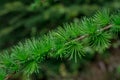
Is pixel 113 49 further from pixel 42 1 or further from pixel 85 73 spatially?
pixel 42 1

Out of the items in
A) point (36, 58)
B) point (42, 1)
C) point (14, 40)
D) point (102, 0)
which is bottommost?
point (36, 58)

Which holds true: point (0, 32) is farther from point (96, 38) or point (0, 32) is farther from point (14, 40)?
point (96, 38)

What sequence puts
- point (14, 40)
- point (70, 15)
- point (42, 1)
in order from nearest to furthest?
point (42, 1)
point (70, 15)
point (14, 40)

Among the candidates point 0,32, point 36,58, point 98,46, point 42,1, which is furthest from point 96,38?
point 0,32

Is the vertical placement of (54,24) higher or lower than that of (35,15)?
lower

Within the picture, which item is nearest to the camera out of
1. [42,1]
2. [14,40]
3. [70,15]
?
[42,1]

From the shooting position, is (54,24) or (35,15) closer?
(54,24)

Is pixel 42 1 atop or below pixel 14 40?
below

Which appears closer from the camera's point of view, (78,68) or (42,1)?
(42,1)
